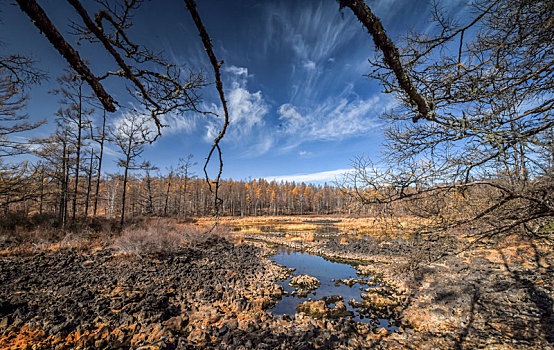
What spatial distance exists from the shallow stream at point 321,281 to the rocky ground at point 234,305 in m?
0.53

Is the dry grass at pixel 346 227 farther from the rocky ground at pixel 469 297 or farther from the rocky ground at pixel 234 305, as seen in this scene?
the rocky ground at pixel 234 305

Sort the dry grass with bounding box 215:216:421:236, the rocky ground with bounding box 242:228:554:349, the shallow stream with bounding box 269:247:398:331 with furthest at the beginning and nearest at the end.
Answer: the shallow stream with bounding box 269:247:398:331 → the rocky ground with bounding box 242:228:554:349 → the dry grass with bounding box 215:216:421:236

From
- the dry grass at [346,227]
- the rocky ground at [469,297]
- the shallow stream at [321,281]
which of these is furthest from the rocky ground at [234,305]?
the dry grass at [346,227]

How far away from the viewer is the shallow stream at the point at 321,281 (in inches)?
295

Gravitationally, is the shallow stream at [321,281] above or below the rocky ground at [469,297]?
below

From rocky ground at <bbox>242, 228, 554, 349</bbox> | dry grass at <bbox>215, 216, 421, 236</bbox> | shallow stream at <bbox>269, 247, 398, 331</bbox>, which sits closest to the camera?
dry grass at <bbox>215, 216, 421, 236</bbox>

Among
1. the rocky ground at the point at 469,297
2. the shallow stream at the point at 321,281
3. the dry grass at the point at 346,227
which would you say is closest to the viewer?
the dry grass at the point at 346,227

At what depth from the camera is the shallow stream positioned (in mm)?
7488

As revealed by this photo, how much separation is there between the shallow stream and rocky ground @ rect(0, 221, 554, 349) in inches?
20.9

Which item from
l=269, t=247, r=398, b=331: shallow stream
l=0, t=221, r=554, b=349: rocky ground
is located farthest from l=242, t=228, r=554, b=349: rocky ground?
l=269, t=247, r=398, b=331: shallow stream

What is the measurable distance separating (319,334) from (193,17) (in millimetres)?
7157

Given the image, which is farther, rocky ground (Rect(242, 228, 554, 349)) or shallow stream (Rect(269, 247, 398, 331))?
shallow stream (Rect(269, 247, 398, 331))

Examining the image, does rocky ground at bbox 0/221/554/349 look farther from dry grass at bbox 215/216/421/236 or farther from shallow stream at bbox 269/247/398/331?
dry grass at bbox 215/216/421/236

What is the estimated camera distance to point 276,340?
5281 mm
